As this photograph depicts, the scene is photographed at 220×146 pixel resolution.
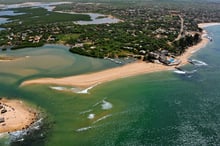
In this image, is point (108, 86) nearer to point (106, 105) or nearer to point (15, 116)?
point (106, 105)

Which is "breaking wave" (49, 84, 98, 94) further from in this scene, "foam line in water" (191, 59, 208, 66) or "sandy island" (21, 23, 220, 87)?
"foam line in water" (191, 59, 208, 66)

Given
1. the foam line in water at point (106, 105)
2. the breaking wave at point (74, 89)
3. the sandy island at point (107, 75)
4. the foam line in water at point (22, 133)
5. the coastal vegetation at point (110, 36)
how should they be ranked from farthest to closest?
1. the coastal vegetation at point (110, 36)
2. the sandy island at point (107, 75)
3. the breaking wave at point (74, 89)
4. the foam line in water at point (106, 105)
5. the foam line in water at point (22, 133)

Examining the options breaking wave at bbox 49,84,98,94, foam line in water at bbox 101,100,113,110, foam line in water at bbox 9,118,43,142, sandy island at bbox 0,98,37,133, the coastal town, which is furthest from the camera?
breaking wave at bbox 49,84,98,94

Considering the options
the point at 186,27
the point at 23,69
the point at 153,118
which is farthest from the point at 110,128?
the point at 186,27

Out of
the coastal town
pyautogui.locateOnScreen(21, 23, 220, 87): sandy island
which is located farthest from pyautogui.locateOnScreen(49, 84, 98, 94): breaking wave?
pyautogui.locateOnScreen(21, 23, 220, 87): sandy island

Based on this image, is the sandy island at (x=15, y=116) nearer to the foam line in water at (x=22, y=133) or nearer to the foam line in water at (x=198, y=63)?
the foam line in water at (x=22, y=133)

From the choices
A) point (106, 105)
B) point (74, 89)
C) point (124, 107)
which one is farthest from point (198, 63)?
point (74, 89)

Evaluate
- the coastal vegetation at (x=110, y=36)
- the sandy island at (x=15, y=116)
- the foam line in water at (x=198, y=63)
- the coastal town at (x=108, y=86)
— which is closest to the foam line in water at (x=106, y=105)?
the coastal town at (x=108, y=86)
